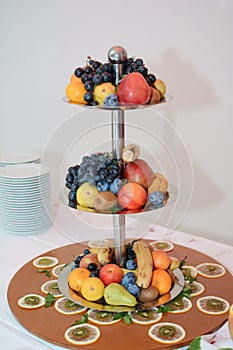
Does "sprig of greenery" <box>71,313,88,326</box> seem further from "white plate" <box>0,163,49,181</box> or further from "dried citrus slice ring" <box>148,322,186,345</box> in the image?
"white plate" <box>0,163,49,181</box>

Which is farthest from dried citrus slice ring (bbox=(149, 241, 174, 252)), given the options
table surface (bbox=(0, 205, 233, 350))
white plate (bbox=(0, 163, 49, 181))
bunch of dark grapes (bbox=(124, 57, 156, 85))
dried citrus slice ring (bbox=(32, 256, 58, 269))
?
bunch of dark grapes (bbox=(124, 57, 156, 85))

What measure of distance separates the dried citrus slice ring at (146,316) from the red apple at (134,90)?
0.42 metres

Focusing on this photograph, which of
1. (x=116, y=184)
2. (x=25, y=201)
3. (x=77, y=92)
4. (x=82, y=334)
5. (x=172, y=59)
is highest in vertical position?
(x=172, y=59)

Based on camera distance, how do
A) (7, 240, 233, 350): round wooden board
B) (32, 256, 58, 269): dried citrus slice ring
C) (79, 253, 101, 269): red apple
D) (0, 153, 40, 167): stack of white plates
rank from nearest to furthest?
(7, 240, 233, 350): round wooden board → (79, 253, 101, 269): red apple → (32, 256, 58, 269): dried citrus slice ring → (0, 153, 40, 167): stack of white plates

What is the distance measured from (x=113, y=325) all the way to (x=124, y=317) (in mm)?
29

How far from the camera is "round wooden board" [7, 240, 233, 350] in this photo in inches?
39.6

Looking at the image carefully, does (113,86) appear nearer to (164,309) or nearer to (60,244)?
(164,309)

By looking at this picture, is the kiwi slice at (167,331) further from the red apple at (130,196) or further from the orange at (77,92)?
the orange at (77,92)

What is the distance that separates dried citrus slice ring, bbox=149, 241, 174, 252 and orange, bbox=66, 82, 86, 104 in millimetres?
494

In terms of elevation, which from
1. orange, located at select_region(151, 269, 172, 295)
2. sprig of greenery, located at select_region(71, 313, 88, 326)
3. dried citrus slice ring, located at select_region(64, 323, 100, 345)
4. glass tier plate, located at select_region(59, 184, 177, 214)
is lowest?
dried citrus slice ring, located at select_region(64, 323, 100, 345)

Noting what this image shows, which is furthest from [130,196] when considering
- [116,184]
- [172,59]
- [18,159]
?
[172,59]

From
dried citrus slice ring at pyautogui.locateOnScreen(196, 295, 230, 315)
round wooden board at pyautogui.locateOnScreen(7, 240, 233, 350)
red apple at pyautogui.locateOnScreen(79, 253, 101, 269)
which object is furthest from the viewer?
red apple at pyautogui.locateOnScreen(79, 253, 101, 269)

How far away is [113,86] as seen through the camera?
3.56ft

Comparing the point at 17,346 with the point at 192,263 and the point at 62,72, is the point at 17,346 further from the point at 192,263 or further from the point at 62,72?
the point at 62,72
